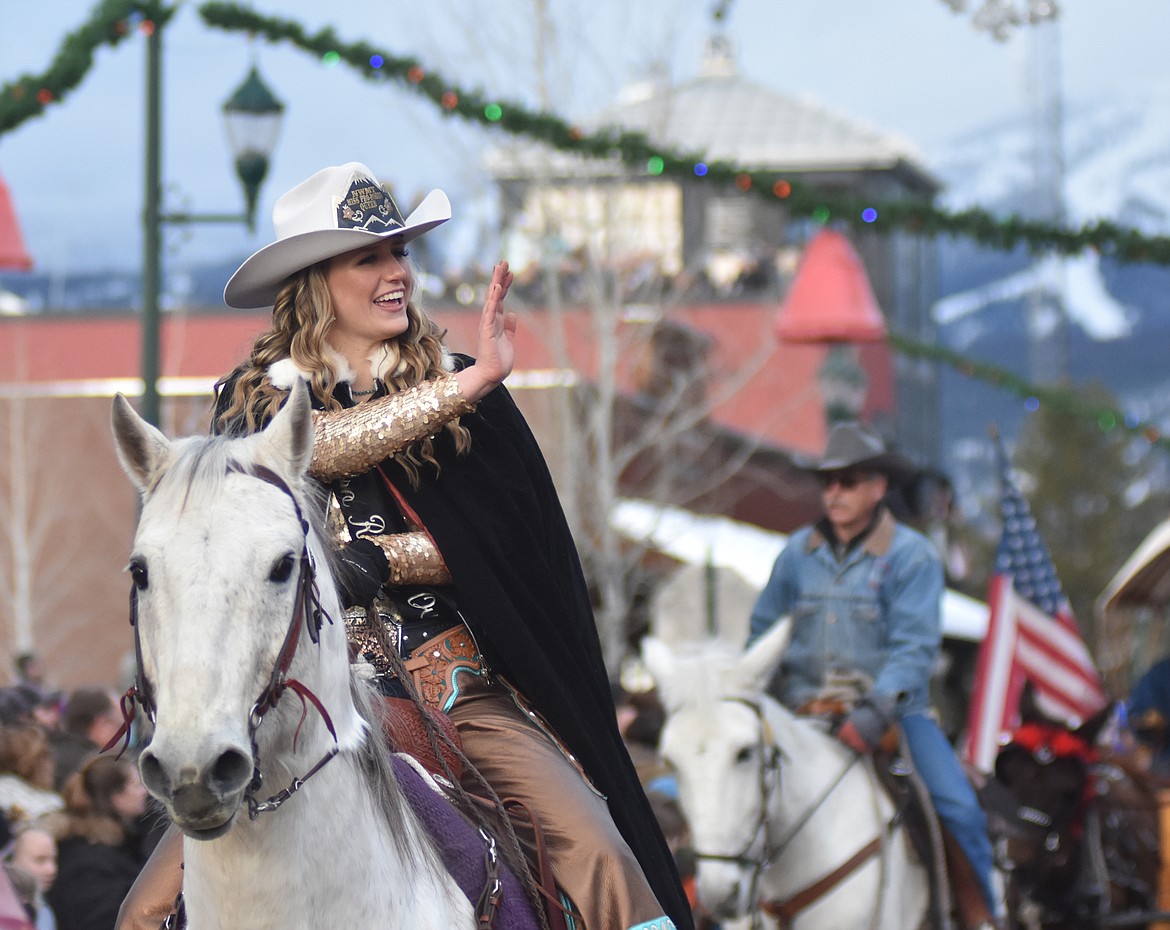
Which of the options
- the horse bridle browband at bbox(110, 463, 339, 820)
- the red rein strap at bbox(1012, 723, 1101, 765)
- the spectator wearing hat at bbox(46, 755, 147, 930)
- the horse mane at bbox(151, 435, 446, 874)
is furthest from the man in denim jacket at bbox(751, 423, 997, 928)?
the horse bridle browband at bbox(110, 463, 339, 820)

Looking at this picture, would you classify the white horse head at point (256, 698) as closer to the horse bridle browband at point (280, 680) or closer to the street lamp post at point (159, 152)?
the horse bridle browband at point (280, 680)

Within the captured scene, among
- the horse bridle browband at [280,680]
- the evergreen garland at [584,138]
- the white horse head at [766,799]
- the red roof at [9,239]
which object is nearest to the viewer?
the horse bridle browband at [280,680]

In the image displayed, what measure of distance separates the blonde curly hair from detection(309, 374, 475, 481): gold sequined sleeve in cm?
9

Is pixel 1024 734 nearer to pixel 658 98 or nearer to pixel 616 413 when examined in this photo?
pixel 658 98

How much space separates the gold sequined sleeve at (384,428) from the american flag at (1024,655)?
8422 millimetres

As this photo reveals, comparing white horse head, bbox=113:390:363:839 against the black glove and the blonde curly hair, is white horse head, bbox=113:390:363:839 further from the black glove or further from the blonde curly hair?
the blonde curly hair

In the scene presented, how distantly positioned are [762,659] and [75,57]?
5.60 metres

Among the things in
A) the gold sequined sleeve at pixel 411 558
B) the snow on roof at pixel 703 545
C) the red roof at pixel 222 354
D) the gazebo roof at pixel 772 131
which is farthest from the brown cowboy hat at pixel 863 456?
the gazebo roof at pixel 772 131

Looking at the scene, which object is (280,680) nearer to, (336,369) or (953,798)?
(336,369)

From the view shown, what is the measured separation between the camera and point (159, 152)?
11320mm

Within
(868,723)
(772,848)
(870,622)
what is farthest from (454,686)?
(870,622)

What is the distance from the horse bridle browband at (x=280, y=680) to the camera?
10.5 feet

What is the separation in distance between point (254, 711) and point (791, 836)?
189 inches

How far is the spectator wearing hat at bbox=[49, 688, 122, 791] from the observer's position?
8.84 meters
